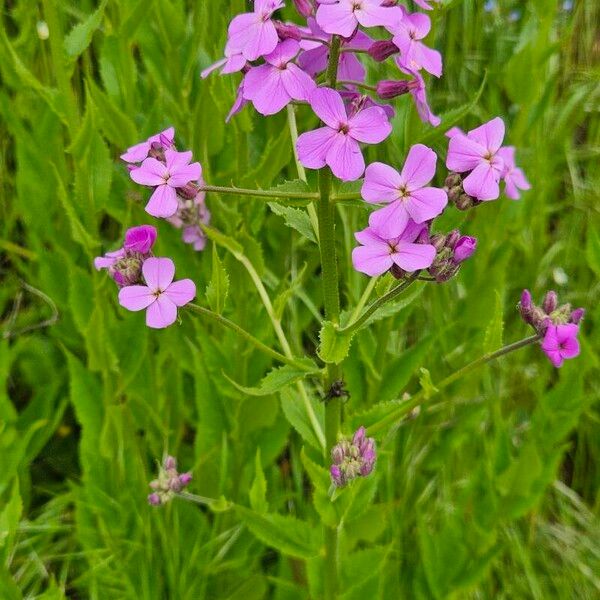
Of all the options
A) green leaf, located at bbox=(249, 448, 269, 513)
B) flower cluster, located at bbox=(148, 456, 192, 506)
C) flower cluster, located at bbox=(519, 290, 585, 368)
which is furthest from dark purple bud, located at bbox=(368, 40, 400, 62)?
flower cluster, located at bbox=(148, 456, 192, 506)

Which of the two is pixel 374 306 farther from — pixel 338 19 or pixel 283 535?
pixel 283 535

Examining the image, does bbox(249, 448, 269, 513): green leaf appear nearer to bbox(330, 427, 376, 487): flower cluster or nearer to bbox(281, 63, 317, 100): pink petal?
bbox(330, 427, 376, 487): flower cluster

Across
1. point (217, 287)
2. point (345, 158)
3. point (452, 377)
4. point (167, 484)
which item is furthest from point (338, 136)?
point (167, 484)

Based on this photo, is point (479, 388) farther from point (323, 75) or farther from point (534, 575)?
point (323, 75)

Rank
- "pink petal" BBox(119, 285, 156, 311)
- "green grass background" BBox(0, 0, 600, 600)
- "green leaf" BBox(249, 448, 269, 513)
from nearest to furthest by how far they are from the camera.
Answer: "pink petal" BBox(119, 285, 156, 311) < "green leaf" BBox(249, 448, 269, 513) < "green grass background" BBox(0, 0, 600, 600)

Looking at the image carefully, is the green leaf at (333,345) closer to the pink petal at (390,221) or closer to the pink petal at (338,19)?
the pink petal at (390,221)

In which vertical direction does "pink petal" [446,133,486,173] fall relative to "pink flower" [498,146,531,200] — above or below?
above

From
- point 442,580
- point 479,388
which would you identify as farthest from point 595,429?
point 442,580

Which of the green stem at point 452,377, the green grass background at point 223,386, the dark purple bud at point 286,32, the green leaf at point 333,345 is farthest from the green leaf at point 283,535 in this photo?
the dark purple bud at point 286,32
